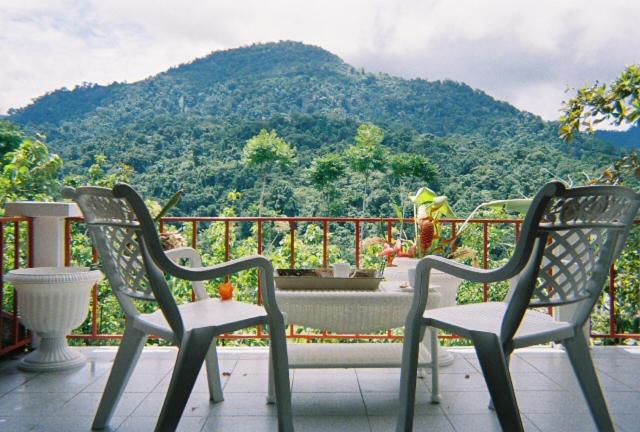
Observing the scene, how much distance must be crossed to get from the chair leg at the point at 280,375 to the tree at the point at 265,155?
1206 cm

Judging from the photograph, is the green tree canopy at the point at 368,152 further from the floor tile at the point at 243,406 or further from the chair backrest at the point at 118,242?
the chair backrest at the point at 118,242

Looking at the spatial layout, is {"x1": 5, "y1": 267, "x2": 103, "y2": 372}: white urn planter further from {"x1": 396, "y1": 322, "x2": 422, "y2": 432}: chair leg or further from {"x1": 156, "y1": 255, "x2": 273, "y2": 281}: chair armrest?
{"x1": 396, "y1": 322, "x2": 422, "y2": 432}: chair leg

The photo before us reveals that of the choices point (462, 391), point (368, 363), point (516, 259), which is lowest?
point (462, 391)

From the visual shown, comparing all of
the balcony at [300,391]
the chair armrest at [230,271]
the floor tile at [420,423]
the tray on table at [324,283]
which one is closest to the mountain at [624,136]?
the balcony at [300,391]

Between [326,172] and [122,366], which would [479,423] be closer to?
[122,366]

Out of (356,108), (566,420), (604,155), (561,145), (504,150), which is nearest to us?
(566,420)

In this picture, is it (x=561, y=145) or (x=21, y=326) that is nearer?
(x=21, y=326)

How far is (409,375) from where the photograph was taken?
2.05 meters

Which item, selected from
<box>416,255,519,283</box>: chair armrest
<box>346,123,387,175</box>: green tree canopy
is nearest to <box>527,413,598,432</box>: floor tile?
<box>416,255,519,283</box>: chair armrest

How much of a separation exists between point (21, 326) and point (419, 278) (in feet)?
8.38

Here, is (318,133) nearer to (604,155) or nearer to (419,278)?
(604,155)

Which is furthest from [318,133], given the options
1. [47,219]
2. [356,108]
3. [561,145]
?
[47,219]

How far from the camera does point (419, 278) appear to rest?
6.75 ft

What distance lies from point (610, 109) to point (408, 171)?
10489 millimetres
